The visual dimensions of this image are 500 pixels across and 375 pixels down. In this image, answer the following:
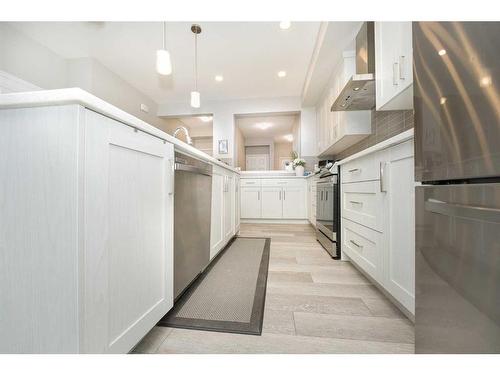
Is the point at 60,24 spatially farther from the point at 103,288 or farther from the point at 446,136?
the point at 446,136

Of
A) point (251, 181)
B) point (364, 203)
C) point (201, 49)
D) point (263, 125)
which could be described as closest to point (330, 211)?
point (364, 203)

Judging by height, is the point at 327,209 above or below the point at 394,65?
below

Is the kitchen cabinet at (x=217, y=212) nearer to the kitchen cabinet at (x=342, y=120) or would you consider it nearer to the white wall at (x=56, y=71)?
the kitchen cabinet at (x=342, y=120)

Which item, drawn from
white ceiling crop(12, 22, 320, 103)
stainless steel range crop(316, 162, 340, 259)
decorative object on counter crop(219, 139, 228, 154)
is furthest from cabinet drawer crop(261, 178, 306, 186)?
white ceiling crop(12, 22, 320, 103)

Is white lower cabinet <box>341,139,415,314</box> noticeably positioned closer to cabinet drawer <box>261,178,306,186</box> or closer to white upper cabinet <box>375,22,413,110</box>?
white upper cabinet <box>375,22,413,110</box>

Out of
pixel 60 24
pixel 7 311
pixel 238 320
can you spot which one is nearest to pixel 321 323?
pixel 238 320

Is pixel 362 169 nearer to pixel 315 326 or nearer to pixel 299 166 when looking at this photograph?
pixel 315 326

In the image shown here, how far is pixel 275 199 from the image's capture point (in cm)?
396

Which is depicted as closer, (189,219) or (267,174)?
(189,219)

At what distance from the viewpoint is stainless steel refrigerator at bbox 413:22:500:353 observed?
1.30 ft

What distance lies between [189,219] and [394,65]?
158 centimetres

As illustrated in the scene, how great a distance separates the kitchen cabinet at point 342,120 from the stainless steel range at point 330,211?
72 centimetres

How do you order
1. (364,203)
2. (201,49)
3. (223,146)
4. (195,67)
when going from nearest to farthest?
(364,203) < (201,49) < (195,67) < (223,146)
